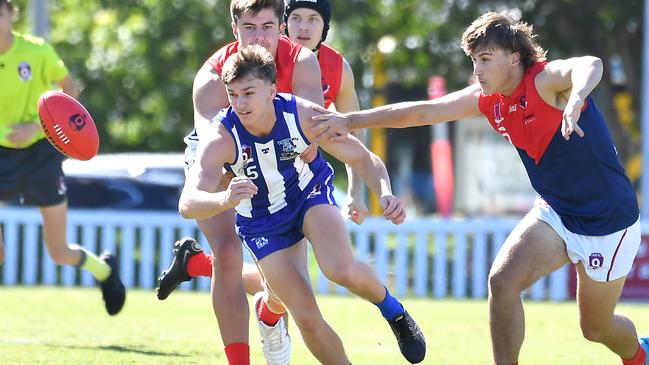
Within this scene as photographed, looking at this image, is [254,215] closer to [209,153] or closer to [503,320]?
[209,153]

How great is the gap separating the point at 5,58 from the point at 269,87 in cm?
308

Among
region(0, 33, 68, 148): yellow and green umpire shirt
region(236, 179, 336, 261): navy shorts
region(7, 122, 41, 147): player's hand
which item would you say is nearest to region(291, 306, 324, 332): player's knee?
region(236, 179, 336, 261): navy shorts

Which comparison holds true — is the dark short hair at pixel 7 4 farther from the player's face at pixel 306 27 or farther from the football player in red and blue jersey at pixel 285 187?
the football player in red and blue jersey at pixel 285 187

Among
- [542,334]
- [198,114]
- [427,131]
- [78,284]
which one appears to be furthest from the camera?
[427,131]

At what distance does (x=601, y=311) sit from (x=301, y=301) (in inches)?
56.0

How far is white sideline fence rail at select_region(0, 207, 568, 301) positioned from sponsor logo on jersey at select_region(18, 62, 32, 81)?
5.31m

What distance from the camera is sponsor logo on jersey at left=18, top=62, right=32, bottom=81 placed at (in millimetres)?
7898

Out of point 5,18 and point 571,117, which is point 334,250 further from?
point 5,18

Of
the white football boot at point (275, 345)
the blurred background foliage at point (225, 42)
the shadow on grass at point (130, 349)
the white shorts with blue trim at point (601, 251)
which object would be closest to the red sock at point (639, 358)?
the white shorts with blue trim at point (601, 251)

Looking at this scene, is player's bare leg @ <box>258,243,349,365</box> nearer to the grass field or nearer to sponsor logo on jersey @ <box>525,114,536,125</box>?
sponsor logo on jersey @ <box>525,114,536,125</box>

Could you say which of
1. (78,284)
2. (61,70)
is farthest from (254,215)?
(78,284)

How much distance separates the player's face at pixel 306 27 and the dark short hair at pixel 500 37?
1.45 meters

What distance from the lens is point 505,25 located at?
556cm

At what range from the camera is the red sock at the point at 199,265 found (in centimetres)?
685
